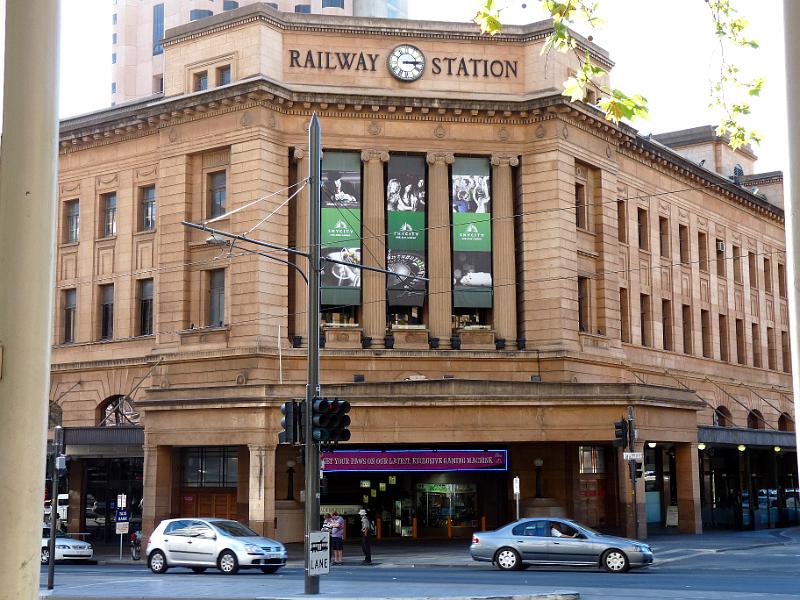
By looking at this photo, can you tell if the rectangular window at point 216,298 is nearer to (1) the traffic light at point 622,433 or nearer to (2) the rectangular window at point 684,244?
(1) the traffic light at point 622,433

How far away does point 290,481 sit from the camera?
3994 centimetres

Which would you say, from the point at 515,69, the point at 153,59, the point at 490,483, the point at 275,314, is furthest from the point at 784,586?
the point at 153,59

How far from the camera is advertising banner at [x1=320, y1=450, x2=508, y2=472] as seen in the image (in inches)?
1515

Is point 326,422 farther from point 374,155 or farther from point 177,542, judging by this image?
point 374,155

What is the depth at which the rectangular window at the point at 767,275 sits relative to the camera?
63250mm

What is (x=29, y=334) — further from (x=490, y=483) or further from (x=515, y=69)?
(x=515, y=69)

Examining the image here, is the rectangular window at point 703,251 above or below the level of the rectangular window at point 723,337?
above

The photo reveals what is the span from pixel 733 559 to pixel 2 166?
30893 mm

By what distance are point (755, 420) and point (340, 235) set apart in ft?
97.9

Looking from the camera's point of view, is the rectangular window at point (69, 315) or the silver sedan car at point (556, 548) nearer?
the silver sedan car at point (556, 548)

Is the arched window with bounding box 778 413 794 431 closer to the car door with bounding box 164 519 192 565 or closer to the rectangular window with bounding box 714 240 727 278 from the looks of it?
the rectangular window with bounding box 714 240 727 278

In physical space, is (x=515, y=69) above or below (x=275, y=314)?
above

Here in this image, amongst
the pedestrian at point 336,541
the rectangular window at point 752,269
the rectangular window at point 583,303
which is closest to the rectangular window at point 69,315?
the pedestrian at point 336,541

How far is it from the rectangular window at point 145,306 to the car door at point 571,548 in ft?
74.0
